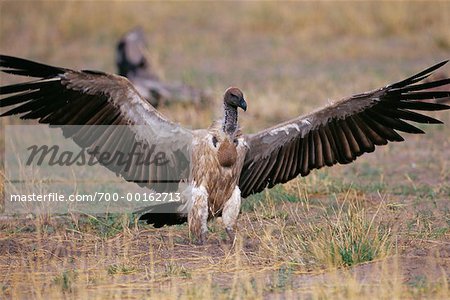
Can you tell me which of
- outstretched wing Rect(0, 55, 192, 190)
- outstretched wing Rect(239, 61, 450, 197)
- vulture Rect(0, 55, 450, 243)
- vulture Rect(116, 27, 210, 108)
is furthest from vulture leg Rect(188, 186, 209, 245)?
vulture Rect(116, 27, 210, 108)

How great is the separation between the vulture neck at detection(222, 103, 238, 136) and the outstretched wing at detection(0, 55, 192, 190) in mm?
281

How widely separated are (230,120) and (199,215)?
29.3 inches

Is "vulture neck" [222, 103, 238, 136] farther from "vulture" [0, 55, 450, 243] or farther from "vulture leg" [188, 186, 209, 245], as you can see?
"vulture leg" [188, 186, 209, 245]

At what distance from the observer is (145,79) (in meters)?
12.7

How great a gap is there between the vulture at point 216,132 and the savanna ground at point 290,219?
0.30 m

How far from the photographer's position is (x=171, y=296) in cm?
559

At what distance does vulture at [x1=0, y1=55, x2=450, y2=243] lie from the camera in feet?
23.1

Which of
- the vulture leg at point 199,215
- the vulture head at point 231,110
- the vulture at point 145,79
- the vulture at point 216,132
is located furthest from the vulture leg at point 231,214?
the vulture at point 145,79

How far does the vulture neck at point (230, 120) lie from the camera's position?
7242 mm

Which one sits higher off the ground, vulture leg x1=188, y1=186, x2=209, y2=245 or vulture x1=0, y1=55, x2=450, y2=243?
vulture x1=0, y1=55, x2=450, y2=243

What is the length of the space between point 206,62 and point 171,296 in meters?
10.9

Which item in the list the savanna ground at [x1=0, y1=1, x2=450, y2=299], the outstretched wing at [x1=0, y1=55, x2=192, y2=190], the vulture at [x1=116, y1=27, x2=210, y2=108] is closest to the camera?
the savanna ground at [x1=0, y1=1, x2=450, y2=299]

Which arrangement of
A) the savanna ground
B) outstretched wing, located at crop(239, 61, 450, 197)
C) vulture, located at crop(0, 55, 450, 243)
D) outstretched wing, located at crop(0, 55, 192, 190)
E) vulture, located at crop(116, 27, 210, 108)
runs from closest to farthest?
the savanna ground
outstretched wing, located at crop(0, 55, 192, 190)
vulture, located at crop(0, 55, 450, 243)
outstretched wing, located at crop(239, 61, 450, 197)
vulture, located at crop(116, 27, 210, 108)

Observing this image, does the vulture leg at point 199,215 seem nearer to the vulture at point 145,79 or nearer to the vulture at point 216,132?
the vulture at point 216,132
